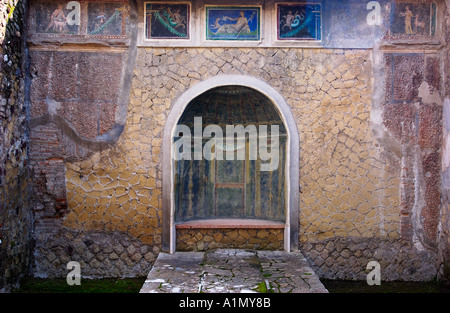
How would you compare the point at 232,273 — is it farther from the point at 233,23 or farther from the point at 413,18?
the point at 413,18

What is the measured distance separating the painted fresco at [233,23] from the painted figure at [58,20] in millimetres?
1855

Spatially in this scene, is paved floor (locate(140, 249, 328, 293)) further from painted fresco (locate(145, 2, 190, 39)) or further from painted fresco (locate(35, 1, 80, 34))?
painted fresco (locate(35, 1, 80, 34))

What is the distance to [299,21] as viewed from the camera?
469 centimetres

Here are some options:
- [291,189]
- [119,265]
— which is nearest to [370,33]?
[291,189]

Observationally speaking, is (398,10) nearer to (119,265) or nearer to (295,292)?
(295,292)

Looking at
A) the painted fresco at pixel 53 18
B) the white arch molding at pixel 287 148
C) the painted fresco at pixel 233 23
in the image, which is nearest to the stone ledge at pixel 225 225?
the white arch molding at pixel 287 148

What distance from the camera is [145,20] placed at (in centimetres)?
466

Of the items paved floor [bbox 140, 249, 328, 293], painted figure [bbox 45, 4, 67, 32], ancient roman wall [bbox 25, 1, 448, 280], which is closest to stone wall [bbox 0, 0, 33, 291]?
ancient roman wall [bbox 25, 1, 448, 280]

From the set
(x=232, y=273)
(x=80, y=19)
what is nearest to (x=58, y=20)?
(x=80, y=19)

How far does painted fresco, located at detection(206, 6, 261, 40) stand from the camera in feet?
15.3

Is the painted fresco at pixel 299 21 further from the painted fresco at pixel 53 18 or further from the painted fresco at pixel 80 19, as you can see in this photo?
the painted fresco at pixel 53 18
